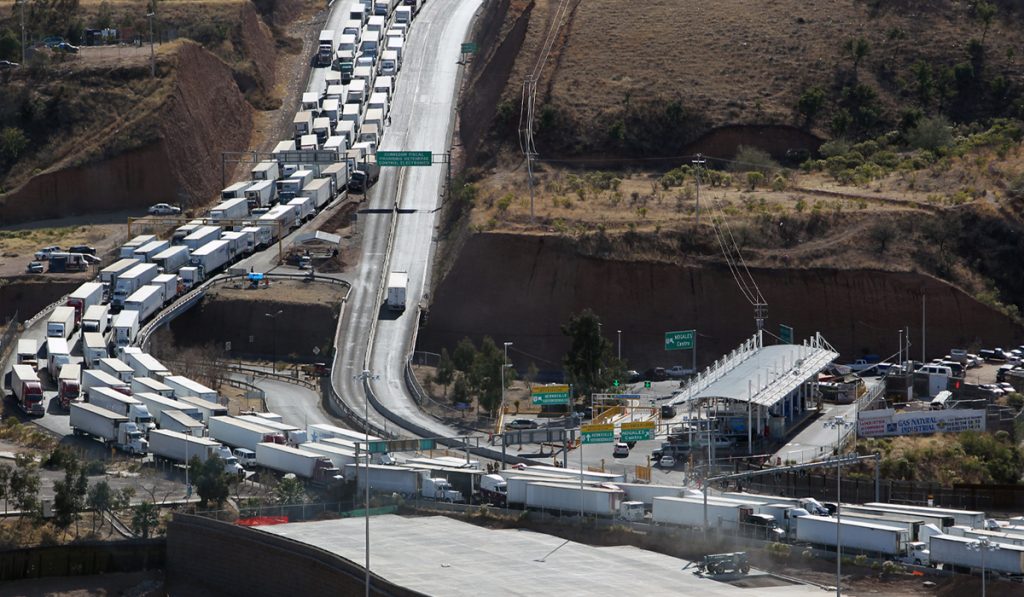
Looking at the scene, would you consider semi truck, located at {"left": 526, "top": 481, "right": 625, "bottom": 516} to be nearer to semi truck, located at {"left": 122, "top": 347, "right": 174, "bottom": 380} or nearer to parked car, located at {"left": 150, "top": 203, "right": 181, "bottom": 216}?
semi truck, located at {"left": 122, "top": 347, "right": 174, "bottom": 380}

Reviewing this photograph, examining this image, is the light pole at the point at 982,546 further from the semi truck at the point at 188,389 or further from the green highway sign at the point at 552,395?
the semi truck at the point at 188,389

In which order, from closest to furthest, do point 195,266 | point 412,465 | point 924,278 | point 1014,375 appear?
point 412,465, point 1014,375, point 924,278, point 195,266

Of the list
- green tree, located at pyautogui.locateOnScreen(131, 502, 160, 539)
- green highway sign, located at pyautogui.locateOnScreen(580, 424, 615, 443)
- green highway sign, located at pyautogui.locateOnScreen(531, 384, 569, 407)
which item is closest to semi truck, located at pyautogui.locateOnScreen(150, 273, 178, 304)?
green highway sign, located at pyautogui.locateOnScreen(531, 384, 569, 407)

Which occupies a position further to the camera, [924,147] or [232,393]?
[924,147]

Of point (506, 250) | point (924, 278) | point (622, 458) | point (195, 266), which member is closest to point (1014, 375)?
point (924, 278)

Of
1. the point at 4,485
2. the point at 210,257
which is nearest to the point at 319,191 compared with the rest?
the point at 210,257

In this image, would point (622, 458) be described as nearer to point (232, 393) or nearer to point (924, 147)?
point (232, 393)

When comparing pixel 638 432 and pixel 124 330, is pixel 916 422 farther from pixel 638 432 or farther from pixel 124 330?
pixel 124 330
